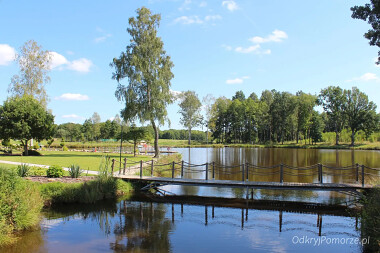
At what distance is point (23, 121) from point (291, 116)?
63248mm

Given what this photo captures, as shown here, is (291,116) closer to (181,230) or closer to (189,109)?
(189,109)

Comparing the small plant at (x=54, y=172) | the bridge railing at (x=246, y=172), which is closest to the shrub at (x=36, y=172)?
the small plant at (x=54, y=172)

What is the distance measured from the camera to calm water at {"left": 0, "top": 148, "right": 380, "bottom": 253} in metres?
8.70

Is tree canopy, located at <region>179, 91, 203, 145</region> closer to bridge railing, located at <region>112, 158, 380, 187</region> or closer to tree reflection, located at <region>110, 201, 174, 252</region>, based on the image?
bridge railing, located at <region>112, 158, 380, 187</region>

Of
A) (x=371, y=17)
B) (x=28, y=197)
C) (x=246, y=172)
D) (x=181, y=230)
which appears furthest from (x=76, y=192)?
(x=371, y=17)

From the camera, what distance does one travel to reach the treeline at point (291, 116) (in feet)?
218

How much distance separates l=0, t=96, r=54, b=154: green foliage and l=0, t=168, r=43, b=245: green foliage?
22.6 meters

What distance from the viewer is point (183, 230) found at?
1028 centimetres

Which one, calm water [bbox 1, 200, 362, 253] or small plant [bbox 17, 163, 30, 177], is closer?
calm water [bbox 1, 200, 362, 253]

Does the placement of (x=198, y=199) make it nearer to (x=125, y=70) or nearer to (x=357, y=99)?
(x=125, y=70)

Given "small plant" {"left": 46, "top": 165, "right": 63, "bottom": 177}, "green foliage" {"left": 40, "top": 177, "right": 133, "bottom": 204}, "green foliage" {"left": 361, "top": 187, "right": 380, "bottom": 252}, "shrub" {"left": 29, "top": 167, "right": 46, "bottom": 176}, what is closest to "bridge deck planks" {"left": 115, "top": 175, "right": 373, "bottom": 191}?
"green foliage" {"left": 40, "top": 177, "right": 133, "bottom": 204}

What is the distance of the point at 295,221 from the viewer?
1143 cm

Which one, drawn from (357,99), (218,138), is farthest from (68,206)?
(218,138)

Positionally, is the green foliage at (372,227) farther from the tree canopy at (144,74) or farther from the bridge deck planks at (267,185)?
the tree canopy at (144,74)
